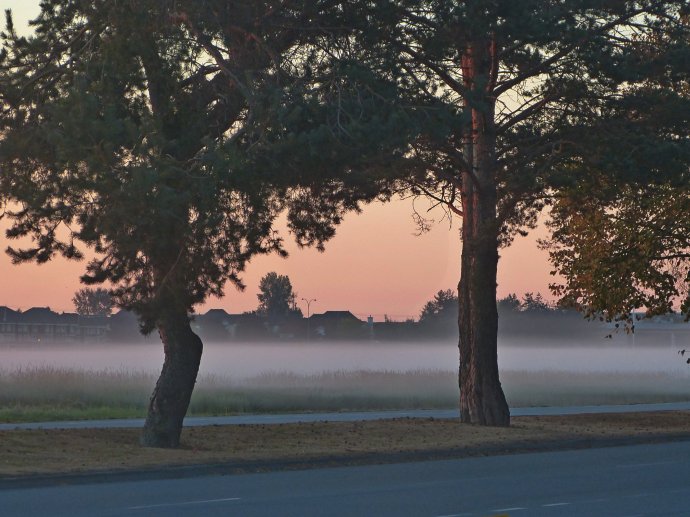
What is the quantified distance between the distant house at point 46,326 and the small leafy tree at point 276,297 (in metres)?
21.2

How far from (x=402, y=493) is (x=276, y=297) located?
165 meters

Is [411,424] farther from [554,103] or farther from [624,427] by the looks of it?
[554,103]

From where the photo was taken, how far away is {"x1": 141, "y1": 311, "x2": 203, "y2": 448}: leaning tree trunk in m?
22.7

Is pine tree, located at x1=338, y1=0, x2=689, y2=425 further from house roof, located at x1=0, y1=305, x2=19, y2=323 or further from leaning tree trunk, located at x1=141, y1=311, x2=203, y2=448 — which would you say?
house roof, located at x1=0, y1=305, x2=19, y2=323

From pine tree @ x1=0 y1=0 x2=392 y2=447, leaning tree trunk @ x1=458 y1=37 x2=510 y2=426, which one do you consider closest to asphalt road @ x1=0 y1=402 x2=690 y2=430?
leaning tree trunk @ x1=458 y1=37 x2=510 y2=426

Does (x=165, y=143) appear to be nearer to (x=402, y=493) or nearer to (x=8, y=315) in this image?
(x=402, y=493)

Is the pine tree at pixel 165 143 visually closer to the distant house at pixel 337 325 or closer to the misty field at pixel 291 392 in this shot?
the misty field at pixel 291 392

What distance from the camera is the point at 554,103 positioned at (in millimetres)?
27953

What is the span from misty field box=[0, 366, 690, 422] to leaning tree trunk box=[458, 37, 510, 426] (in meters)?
8.26

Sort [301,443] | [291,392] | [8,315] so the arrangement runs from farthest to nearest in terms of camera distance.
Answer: [8,315]
[291,392]
[301,443]

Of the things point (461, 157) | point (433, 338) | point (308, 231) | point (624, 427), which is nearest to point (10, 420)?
point (308, 231)

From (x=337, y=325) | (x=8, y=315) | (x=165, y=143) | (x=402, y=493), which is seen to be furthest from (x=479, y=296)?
(x=337, y=325)

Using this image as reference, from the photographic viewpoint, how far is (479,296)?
29250mm

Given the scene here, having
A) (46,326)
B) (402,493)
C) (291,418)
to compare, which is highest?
(46,326)
